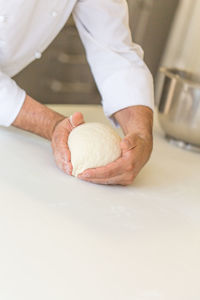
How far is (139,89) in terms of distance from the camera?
1.22m

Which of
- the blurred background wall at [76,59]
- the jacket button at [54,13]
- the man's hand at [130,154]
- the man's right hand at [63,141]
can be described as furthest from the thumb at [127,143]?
the blurred background wall at [76,59]

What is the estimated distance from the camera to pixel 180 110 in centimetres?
138

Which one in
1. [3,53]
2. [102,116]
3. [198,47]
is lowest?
[198,47]

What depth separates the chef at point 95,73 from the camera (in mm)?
1041

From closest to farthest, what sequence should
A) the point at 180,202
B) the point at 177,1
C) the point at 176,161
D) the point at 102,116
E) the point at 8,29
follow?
the point at 180,202 → the point at 8,29 → the point at 176,161 → the point at 102,116 → the point at 177,1

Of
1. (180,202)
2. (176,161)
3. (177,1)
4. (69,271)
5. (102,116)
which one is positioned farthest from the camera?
(177,1)

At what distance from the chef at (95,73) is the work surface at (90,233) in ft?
0.16

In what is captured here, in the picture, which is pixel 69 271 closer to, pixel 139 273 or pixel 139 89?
pixel 139 273

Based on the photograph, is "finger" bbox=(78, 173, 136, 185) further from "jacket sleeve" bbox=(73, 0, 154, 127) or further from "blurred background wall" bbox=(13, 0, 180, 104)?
"blurred background wall" bbox=(13, 0, 180, 104)

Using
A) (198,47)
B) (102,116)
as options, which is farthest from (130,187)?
(198,47)

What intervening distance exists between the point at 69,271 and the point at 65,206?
0.22 metres

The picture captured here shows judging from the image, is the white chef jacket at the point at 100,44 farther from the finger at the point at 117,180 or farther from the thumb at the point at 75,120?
the finger at the point at 117,180

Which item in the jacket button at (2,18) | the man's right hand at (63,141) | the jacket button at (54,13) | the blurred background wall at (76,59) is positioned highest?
the jacket button at (2,18)

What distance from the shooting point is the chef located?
3.42 feet
